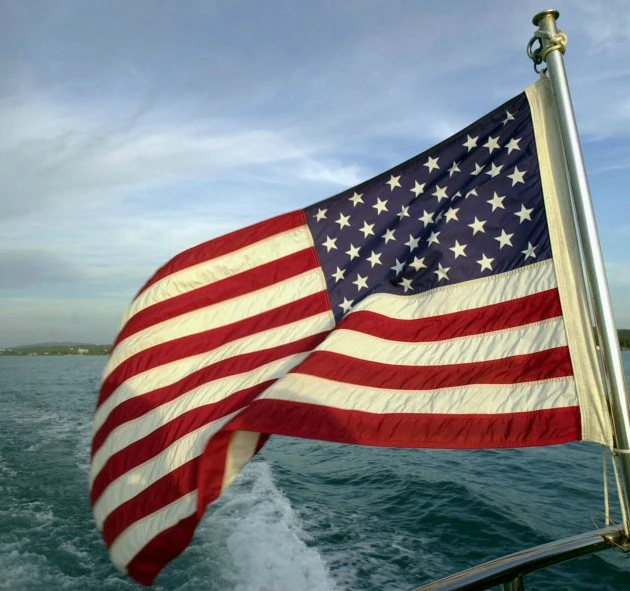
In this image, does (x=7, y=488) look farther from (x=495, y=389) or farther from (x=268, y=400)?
(x=495, y=389)

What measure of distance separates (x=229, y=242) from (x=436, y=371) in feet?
5.52

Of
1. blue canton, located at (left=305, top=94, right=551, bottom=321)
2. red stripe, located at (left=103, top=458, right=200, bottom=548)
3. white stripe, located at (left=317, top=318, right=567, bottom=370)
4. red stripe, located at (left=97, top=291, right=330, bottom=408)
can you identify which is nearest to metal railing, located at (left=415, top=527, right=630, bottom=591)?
white stripe, located at (left=317, top=318, right=567, bottom=370)

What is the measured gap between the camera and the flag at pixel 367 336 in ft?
8.86

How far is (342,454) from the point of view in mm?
16203

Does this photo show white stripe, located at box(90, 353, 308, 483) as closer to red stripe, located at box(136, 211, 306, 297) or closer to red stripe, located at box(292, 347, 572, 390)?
red stripe, located at box(292, 347, 572, 390)

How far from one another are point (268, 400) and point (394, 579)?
233 inches

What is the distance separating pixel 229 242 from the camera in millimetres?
3592

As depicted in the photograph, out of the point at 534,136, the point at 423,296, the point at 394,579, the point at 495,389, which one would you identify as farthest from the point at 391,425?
the point at 394,579

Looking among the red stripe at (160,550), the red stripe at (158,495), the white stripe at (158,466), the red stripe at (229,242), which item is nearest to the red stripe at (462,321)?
the red stripe at (229,242)

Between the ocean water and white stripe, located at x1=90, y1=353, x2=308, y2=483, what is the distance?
420 cm

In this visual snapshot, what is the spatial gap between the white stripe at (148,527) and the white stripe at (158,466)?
0.19 meters

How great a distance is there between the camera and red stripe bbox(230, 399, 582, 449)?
2.51m

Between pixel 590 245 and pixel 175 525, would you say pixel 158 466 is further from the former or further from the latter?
pixel 590 245

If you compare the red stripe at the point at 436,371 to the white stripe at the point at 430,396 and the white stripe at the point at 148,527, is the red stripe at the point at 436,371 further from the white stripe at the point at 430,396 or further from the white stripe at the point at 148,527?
the white stripe at the point at 148,527
